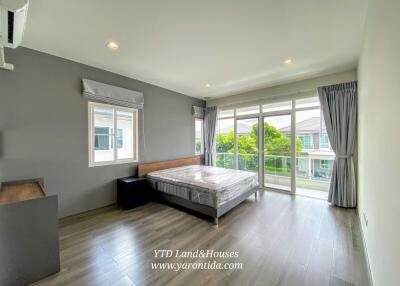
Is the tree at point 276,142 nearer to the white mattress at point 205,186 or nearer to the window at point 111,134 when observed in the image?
the white mattress at point 205,186

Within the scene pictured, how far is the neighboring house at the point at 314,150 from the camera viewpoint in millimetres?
3912

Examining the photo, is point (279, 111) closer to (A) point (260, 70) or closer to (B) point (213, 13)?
(A) point (260, 70)

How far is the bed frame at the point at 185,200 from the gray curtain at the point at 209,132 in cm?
75

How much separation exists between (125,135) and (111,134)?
1.10 feet

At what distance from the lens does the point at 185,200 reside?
126 inches

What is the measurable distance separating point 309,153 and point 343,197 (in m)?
1.15

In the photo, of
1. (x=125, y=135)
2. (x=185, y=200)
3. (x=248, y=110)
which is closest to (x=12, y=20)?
(x=125, y=135)

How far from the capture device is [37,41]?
2.43 m

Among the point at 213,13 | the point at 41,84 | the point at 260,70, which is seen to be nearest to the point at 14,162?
the point at 41,84

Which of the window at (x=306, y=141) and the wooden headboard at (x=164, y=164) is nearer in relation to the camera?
the wooden headboard at (x=164, y=164)

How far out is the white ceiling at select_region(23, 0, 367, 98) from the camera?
5.96ft

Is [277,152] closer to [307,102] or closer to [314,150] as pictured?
[314,150]

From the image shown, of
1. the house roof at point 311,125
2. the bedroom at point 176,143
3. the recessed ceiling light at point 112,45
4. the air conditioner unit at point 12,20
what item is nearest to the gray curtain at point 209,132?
the bedroom at point 176,143

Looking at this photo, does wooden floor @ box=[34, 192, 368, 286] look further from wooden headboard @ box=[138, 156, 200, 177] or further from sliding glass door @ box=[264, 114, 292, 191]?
sliding glass door @ box=[264, 114, 292, 191]
